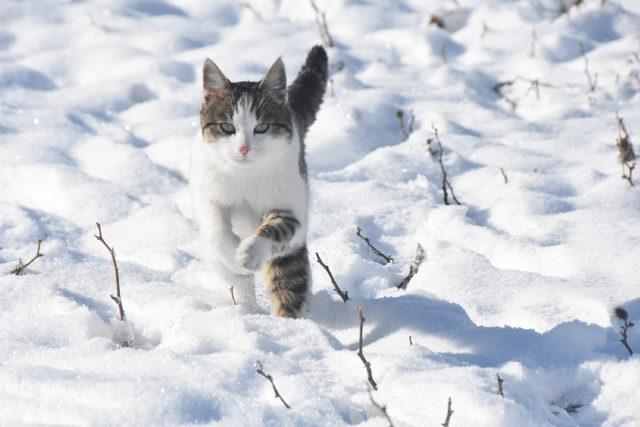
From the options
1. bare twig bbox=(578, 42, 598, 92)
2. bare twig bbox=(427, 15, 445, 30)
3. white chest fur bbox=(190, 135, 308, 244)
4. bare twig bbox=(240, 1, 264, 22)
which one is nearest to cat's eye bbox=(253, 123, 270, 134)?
white chest fur bbox=(190, 135, 308, 244)

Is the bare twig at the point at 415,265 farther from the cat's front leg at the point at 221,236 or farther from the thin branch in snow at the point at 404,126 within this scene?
the thin branch in snow at the point at 404,126

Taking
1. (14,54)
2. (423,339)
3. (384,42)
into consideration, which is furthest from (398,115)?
(14,54)

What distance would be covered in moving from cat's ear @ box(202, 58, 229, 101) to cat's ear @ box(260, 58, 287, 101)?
176 mm

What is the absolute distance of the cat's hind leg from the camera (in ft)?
11.4

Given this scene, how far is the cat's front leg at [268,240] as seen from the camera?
3.02 m

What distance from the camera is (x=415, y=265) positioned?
3889 millimetres

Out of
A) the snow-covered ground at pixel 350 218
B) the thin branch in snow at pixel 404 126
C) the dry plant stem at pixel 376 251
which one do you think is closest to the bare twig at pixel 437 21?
the snow-covered ground at pixel 350 218

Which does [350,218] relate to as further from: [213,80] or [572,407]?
[572,407]

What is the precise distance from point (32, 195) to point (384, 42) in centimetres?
358

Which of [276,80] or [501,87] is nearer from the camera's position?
[276,80]

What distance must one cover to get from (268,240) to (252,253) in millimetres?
133

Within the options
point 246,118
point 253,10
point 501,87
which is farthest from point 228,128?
point 253,10

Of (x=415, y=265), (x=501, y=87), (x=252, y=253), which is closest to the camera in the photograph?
(x=252, y=253)

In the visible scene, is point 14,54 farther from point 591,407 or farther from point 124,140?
point 591,407
